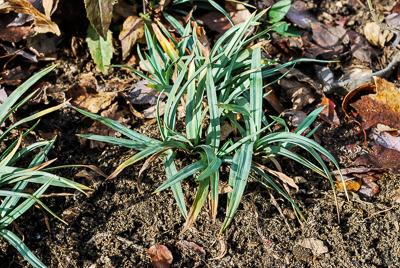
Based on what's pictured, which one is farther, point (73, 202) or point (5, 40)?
point (5, 40)

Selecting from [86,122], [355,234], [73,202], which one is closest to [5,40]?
[86,122]

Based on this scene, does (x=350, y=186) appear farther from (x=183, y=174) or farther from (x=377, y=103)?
(x=183, y=174)

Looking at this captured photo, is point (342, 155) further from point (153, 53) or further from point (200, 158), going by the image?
point (153, 53)

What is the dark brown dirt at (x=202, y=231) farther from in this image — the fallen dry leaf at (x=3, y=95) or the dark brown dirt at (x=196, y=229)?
the fallen dry leaf at (x=3, y=95)

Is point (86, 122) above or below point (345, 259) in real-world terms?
above

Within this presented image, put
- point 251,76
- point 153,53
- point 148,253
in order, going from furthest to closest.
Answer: point 153,53 → point 251,76 → point 148,253

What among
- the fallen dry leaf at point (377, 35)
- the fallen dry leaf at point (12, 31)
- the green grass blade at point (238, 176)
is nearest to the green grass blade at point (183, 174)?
the green grass blade at point (238, 176)

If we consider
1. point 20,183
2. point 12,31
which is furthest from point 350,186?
point 12,31
